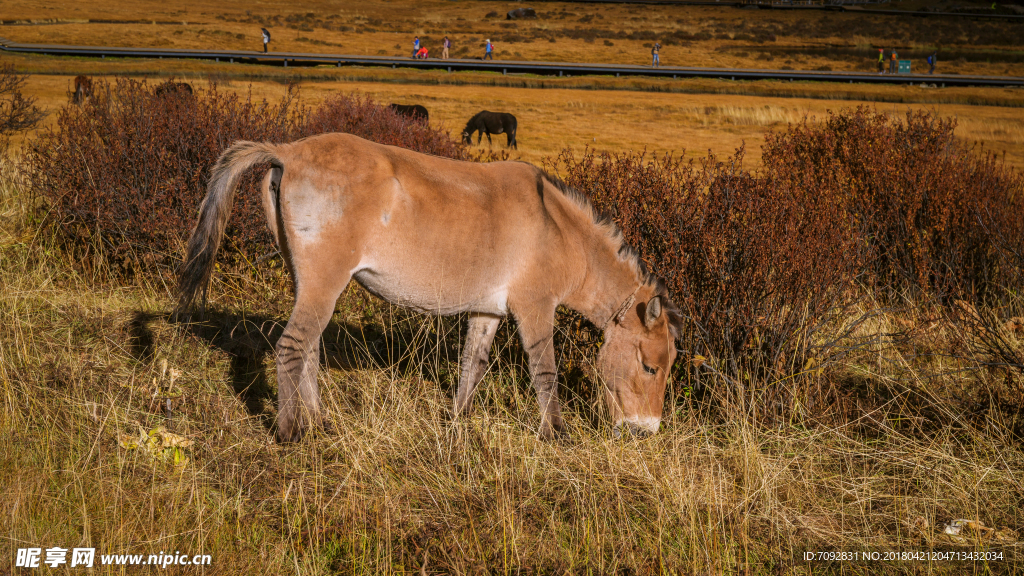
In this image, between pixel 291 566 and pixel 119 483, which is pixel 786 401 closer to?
pixel 291 566

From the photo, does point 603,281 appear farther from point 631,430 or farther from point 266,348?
point 266,348

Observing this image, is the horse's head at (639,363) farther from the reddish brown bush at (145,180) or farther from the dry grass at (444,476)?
the reddish brown bush at (145,180)

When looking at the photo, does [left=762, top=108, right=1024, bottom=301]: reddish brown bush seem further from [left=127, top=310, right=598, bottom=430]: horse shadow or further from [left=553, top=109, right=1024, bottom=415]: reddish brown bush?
[left=127, top=310, right=598, bottom=430]: horse shadow

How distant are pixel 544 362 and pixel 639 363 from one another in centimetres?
62

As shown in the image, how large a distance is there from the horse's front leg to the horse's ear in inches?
23.5

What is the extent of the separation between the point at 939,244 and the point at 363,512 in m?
7.41

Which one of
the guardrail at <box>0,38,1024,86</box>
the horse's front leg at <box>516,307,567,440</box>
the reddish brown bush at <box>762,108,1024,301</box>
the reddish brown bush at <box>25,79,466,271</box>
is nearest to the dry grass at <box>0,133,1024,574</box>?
the horse's front leg at <box>516,307,567,440</box>

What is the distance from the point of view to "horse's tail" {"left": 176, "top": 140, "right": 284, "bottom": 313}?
405cm

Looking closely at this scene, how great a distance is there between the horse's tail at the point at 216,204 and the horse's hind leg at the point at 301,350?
65 centimetres

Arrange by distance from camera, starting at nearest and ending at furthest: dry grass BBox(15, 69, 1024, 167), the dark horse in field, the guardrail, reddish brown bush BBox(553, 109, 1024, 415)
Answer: reddish brown bush BBox(553, 109, 1024, 415) < the dark horse in field < dry grass BBox(15, 69, 1024, 167) < the guardrail

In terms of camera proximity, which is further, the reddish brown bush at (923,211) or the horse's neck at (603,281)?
the reddish brown bush at (923,211)

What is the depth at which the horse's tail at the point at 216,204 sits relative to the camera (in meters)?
4.05

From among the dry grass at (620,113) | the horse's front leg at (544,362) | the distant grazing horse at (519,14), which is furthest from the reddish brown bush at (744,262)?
the distant grazing horse at (519,14)

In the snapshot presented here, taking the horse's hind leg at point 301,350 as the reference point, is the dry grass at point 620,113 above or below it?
above
